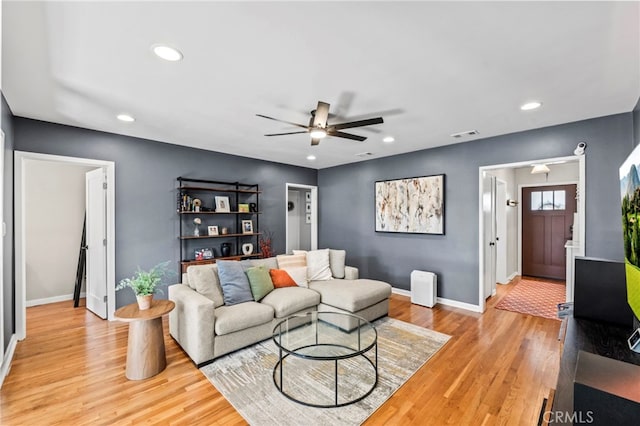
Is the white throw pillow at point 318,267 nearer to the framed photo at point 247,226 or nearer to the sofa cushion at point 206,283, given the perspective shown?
the sofa cushion at point 206,283

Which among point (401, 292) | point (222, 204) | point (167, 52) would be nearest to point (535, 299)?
point (401, 292)

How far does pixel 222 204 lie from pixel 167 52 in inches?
120

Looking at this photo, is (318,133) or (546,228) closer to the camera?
(318,133)

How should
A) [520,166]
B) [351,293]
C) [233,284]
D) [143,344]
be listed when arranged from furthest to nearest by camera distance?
1. [520,166]
2. [351,293]
3. [233,284]
4. [143,344]

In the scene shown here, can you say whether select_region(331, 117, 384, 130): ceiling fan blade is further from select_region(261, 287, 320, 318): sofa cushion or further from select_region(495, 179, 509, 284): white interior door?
select_region(495, 179, 509, 284): white interior door

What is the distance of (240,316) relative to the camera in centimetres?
276

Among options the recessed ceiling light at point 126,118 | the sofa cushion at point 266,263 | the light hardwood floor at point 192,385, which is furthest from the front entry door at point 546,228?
the recessed ceiling light at point 126,118

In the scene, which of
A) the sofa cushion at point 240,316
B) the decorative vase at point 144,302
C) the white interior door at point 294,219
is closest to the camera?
the decorative vase at point 144,302

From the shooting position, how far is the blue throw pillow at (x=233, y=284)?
305 cm

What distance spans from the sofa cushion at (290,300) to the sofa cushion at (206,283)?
50 cm

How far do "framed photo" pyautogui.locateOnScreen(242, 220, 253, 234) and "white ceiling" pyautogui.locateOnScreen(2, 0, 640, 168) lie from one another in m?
2.15

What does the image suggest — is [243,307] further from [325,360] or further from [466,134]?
[466,134]

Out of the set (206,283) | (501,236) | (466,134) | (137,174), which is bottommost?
(206,283)

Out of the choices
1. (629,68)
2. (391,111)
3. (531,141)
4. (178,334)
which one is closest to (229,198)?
(178,334)
